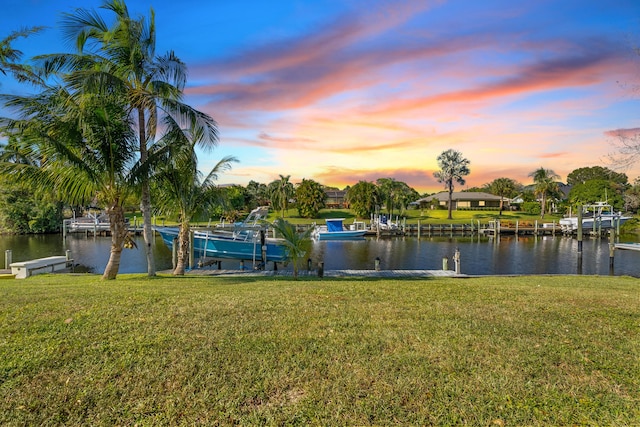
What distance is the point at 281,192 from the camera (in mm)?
73125

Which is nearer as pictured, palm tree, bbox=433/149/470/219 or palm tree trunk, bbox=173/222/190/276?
palm tree trunk, bbox=173/222/190/276

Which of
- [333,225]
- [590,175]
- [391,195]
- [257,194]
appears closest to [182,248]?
[333,225]

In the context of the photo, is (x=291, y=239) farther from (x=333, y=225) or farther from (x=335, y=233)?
(x=333, y=225)

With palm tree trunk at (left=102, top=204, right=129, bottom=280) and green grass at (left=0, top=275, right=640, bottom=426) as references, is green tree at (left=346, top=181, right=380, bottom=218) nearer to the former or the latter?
palm tree trunk at (left=102, top=204, right=129, bottom=280)

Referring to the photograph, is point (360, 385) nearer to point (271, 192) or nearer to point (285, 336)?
point (285, 336)

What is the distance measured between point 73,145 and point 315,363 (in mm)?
11062

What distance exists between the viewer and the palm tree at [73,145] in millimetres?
11344

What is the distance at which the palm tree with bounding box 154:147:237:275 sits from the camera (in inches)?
579

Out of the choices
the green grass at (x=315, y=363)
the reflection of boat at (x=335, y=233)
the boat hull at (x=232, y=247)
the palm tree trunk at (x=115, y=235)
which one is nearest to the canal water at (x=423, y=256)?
the boat hull at (x=232, y=247)

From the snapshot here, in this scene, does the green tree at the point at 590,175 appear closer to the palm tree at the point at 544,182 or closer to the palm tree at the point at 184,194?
the palm tree at the point at 544,182

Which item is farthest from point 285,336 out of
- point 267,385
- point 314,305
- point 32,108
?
point 32,108

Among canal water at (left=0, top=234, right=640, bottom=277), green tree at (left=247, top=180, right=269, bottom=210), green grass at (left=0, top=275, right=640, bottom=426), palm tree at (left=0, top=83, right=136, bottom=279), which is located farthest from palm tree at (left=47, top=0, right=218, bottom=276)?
green tree at (left=247, top=180, right=269, bottom=210)

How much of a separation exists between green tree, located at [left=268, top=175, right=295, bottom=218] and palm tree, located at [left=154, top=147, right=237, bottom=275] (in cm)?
5463

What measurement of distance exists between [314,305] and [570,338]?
4.00m
